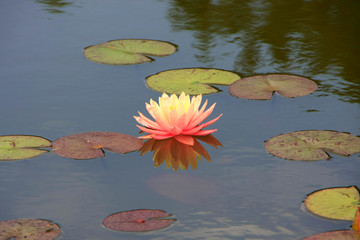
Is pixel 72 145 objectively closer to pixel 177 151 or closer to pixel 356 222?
pixel 177 151

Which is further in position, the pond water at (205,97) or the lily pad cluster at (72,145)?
the lily pad cluster at (72,145)

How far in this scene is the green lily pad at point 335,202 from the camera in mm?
1902

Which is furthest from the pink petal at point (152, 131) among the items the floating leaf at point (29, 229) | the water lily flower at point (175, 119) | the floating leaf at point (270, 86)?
the floating leaf at point (29, 229)

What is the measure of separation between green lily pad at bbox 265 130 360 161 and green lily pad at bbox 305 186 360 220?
0.27 m

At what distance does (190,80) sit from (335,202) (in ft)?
A: 3.91

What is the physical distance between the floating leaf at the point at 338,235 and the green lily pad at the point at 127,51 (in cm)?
171

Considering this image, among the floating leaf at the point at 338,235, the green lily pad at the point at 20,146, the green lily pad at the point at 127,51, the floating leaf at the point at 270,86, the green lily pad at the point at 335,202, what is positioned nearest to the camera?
the floating leaf at the point at 338,235

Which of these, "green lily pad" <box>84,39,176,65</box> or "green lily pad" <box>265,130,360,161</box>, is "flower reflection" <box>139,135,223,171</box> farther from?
"green lily pad" <box>84,39,176,65</box>

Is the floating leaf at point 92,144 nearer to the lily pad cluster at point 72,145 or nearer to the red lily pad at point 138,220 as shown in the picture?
the lily pad cluster at point 72,145

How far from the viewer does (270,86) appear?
2.86m

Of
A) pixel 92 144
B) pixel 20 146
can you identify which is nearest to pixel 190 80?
pixel 92 144

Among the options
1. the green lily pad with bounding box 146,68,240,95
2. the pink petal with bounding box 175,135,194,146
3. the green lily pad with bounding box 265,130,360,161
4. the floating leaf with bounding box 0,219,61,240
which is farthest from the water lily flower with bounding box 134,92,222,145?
the floating leaf with bounding box 0,219,61,240

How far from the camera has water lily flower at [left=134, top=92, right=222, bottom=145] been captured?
2383 millimetres

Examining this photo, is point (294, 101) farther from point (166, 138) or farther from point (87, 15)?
point (87, 15)
